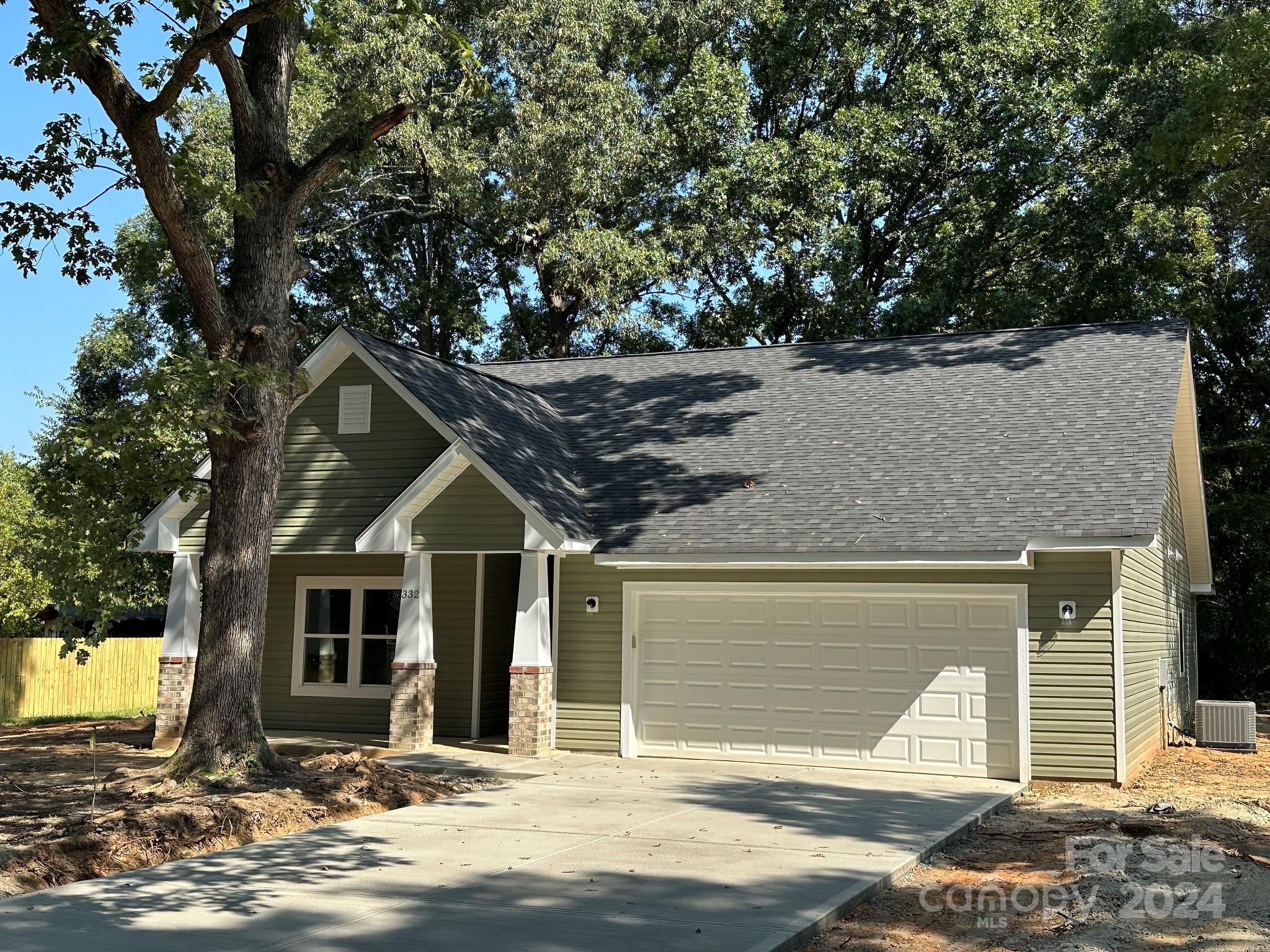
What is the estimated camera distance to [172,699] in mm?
16859

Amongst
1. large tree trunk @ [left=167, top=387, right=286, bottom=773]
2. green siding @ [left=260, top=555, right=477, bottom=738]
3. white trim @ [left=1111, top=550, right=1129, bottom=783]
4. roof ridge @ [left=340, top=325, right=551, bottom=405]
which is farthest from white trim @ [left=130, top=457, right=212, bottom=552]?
white trim @ [left=1111, top=550, right=1129, bottom=783]

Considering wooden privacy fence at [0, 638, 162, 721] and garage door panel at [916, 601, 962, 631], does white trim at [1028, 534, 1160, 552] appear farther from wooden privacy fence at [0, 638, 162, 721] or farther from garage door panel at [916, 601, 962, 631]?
wooden privacy fence at [0, 638, 162, 721]

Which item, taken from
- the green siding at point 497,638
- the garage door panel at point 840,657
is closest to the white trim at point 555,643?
the green siding at point 497,638

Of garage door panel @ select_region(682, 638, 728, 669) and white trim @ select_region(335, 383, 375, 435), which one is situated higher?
white trim @ select_region(335, 383, 375, 435)

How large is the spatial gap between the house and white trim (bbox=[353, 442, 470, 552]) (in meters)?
0.03

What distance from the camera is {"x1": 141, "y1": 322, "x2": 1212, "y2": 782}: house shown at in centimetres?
1401

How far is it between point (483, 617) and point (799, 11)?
65.1 feet

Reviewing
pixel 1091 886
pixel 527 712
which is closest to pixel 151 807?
pixel 527 712

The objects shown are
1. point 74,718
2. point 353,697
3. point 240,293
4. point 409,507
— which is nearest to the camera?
point 240,293

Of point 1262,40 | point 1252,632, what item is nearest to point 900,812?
point 1262,40

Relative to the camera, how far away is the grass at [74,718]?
74.8ft

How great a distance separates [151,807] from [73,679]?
55.7ft

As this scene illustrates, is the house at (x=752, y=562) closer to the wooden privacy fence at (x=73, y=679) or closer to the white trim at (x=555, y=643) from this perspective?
the white trim at (x=555, y=643)

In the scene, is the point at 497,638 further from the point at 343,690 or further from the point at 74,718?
the point at 74,718
